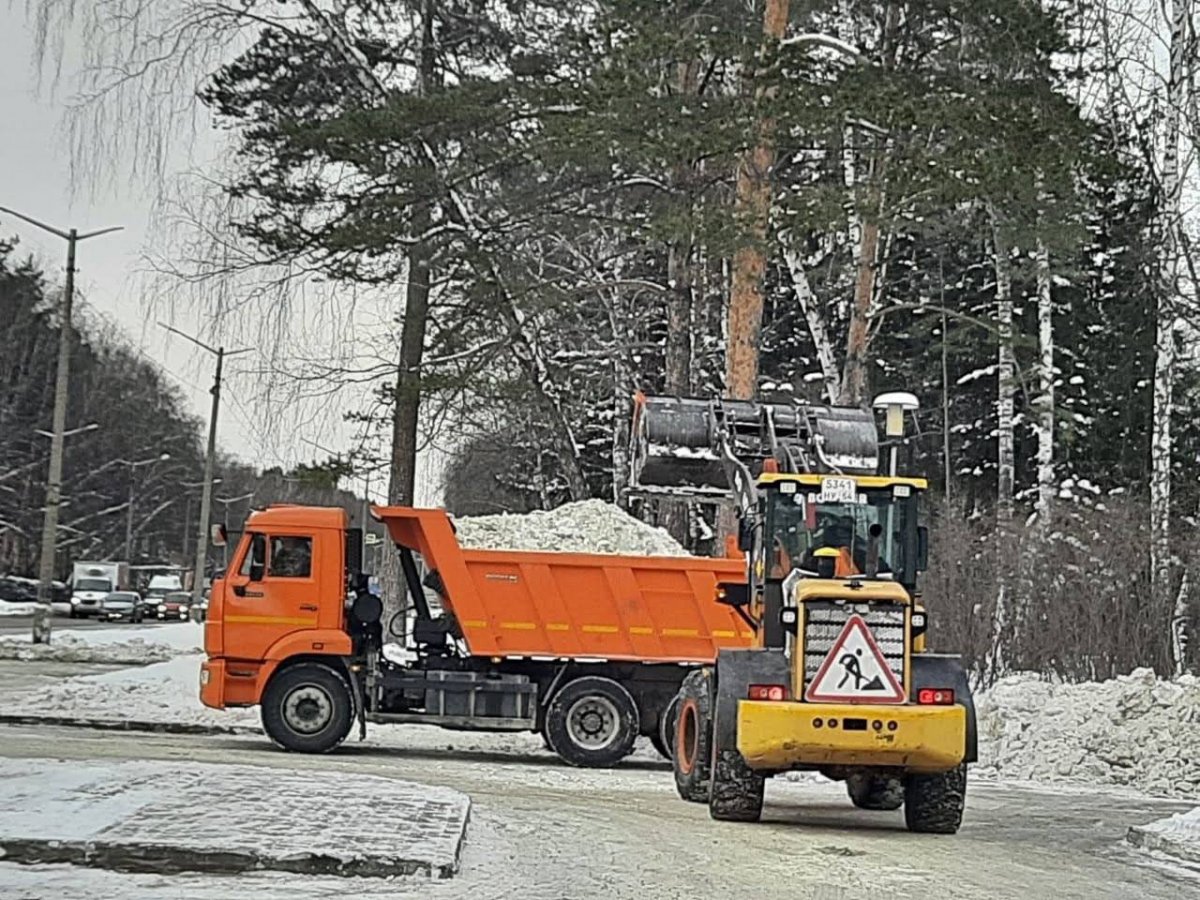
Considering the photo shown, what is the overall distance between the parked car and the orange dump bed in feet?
165

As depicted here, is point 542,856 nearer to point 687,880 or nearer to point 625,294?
point 687,880

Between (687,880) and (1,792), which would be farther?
(1,792)

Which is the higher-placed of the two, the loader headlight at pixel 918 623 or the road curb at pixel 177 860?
the loader headlight at pixel 918 623

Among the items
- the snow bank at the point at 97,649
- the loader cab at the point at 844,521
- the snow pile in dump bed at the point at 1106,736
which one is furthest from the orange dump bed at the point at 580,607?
the snow bank at the point at 97,649

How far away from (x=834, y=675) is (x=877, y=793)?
10.4 ft

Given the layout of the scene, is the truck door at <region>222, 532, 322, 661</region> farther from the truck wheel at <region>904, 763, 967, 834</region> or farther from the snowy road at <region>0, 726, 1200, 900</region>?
the truck wheel at <region>904, 763, 967, 834</region>

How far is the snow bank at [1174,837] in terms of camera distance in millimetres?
13281

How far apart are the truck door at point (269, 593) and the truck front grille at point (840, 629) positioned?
A: 790 cm

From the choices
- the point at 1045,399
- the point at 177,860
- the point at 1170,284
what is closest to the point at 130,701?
the point at 1170,284

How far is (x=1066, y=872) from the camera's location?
12211 millimetres

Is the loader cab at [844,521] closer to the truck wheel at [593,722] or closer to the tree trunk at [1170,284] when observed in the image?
the truck wheel at [593,722]

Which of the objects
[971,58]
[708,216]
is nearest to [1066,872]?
[708,216]

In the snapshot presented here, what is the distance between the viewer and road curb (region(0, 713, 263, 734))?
22797mm

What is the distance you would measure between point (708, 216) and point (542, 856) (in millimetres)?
12192
